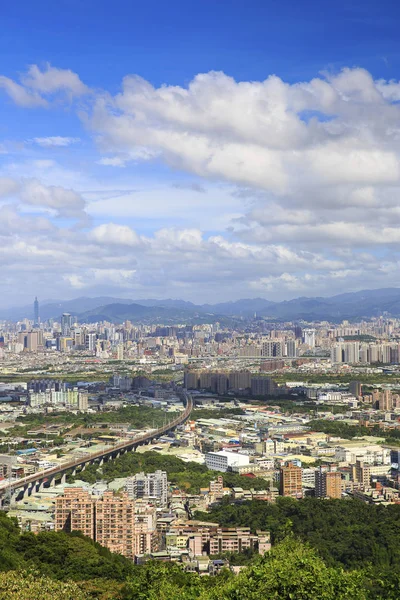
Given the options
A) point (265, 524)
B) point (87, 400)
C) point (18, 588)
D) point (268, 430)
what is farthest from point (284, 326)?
point (18, 588)

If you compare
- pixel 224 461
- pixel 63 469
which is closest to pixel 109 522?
pixel 63 469

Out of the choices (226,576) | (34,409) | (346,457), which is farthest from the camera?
(34,409)

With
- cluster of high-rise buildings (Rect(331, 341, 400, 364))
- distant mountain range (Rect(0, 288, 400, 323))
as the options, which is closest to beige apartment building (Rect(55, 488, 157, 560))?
cluster of high-rise buildings (Rect(331, 341, 400, 364))

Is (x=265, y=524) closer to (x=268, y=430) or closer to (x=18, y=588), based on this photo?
(x=18, y=588)

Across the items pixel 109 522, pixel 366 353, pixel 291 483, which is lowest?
pixel 291 483

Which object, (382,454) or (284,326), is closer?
(382,454)

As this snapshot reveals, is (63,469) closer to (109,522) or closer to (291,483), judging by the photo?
(291,483)
